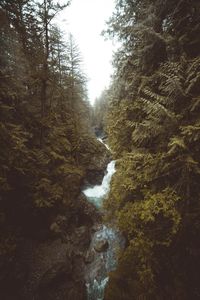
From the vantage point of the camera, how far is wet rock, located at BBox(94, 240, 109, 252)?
11438 mm

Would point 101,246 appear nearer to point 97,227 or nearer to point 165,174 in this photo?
point 97,227

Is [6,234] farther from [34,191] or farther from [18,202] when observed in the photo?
[34,191]

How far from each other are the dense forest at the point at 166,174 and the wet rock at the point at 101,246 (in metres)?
5.24

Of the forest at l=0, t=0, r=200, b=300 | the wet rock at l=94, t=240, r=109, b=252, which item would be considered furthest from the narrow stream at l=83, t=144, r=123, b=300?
the forest at l=0, t=0, r=200, b=300

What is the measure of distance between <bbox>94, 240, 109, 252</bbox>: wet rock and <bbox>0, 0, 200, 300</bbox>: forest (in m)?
0.72

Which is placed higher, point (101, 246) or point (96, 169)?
point (96, 169)

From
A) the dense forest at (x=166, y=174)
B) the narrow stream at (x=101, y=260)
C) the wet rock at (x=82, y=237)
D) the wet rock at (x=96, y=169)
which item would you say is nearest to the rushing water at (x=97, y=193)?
the wet rock at (x=96, y=169)

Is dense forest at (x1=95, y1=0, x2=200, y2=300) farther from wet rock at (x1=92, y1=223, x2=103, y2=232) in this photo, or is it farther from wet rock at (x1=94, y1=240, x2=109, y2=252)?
wet rock at (x1=92, y1=223, x2=103, y2=232)

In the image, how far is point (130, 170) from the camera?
19.0ft

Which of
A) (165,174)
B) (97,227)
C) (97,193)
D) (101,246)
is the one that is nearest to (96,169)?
(97,193)

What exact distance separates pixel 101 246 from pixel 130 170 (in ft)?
25.3

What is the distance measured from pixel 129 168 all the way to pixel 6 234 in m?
6.30

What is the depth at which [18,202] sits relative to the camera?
31.8ft

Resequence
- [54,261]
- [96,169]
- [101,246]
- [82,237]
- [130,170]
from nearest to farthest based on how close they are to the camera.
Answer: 1. [130,170]
2. [54,261]
3. [101,246]
4. [82,237]
5. [96,169]
